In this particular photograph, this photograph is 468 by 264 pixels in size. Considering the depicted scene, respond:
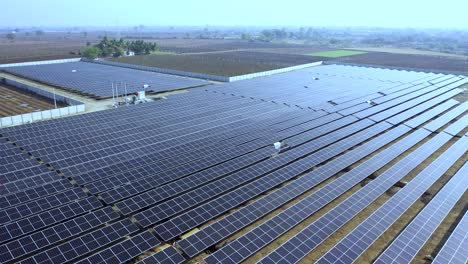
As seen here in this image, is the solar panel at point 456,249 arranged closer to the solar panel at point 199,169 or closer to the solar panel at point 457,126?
the solar panel at point 199,169

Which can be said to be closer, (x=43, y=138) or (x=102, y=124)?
(x=43, y=138)

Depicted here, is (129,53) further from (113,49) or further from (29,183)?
(29,183)

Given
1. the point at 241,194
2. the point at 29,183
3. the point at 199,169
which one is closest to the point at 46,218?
the point at 29,183

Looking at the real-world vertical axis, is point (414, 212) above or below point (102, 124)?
below

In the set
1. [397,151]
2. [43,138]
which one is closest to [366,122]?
[397,151]

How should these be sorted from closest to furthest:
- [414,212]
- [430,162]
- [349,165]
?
[414,212] < [349,165] < [430,162]

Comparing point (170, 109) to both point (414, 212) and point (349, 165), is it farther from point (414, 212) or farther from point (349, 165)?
point (414, 212)
